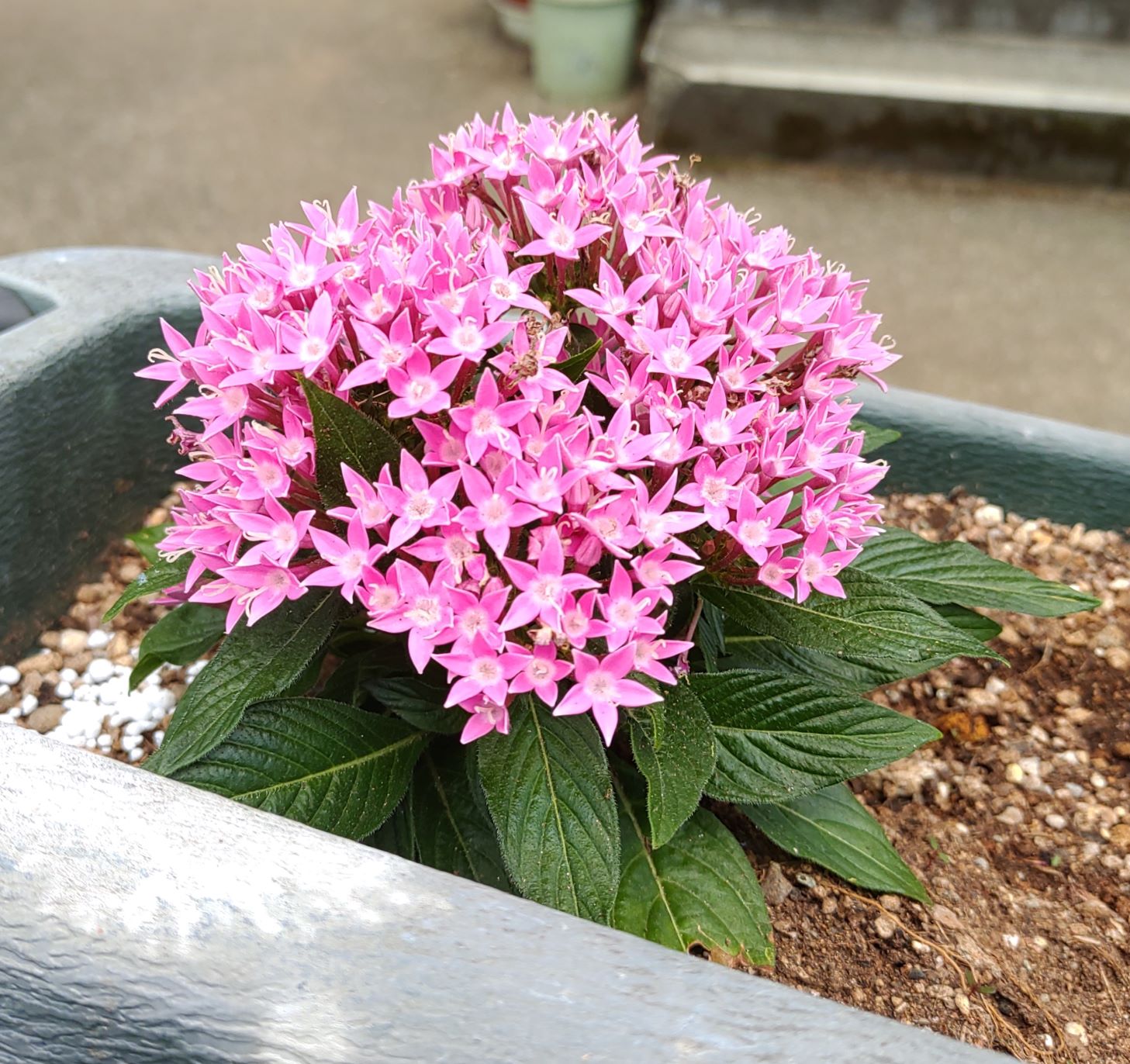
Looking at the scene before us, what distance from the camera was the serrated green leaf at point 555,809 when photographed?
0.91 m

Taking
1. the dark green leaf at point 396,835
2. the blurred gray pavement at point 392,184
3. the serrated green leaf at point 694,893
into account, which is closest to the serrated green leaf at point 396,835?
the dark green leaf at point 396,835

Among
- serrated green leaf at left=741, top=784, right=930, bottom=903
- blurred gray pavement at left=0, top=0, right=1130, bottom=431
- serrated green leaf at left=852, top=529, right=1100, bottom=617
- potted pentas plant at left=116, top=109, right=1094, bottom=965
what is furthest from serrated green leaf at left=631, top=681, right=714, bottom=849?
blurred gray pavement at left=0, top=0, right=1130, bottom=431

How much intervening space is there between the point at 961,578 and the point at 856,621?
1.02 feet

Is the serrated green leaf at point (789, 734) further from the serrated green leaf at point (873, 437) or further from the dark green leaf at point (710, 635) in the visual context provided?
the serrated green leaf at point (873, 437)

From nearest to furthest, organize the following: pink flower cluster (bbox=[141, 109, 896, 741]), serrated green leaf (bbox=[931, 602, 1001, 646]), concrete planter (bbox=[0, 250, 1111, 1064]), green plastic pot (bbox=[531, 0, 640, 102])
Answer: concrete planter (bbox=[0, 250, 1111, 1064]), pink flower cluster (bbox=[141, 109, 896, 741]), serrated green leaf (bbox=[931, 602, 1001, 646]), green plastic pot (bbox=[531, 0, 640, 102])

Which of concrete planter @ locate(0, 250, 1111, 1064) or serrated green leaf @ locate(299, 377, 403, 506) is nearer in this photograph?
concrete planter @ locate(0, 250, 1111, 1064)

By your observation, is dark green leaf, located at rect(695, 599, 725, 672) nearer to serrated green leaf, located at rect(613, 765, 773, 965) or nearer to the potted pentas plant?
the potted pentas plant

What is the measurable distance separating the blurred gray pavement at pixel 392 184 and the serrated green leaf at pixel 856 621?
2247 mm

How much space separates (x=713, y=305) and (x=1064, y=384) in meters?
2.54

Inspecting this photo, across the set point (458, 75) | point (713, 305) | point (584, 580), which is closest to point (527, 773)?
point (584, 580)

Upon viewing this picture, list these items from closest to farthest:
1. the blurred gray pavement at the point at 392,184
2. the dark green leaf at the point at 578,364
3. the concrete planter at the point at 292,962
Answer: the concrete planter at the point at 292,962
the dark green leaf at the point at 578,364
the blurred gray pavement at the point at 392,184

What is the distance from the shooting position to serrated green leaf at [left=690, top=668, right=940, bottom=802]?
100 cm

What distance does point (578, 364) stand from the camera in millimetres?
934

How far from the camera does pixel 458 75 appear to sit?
4.64 meters
